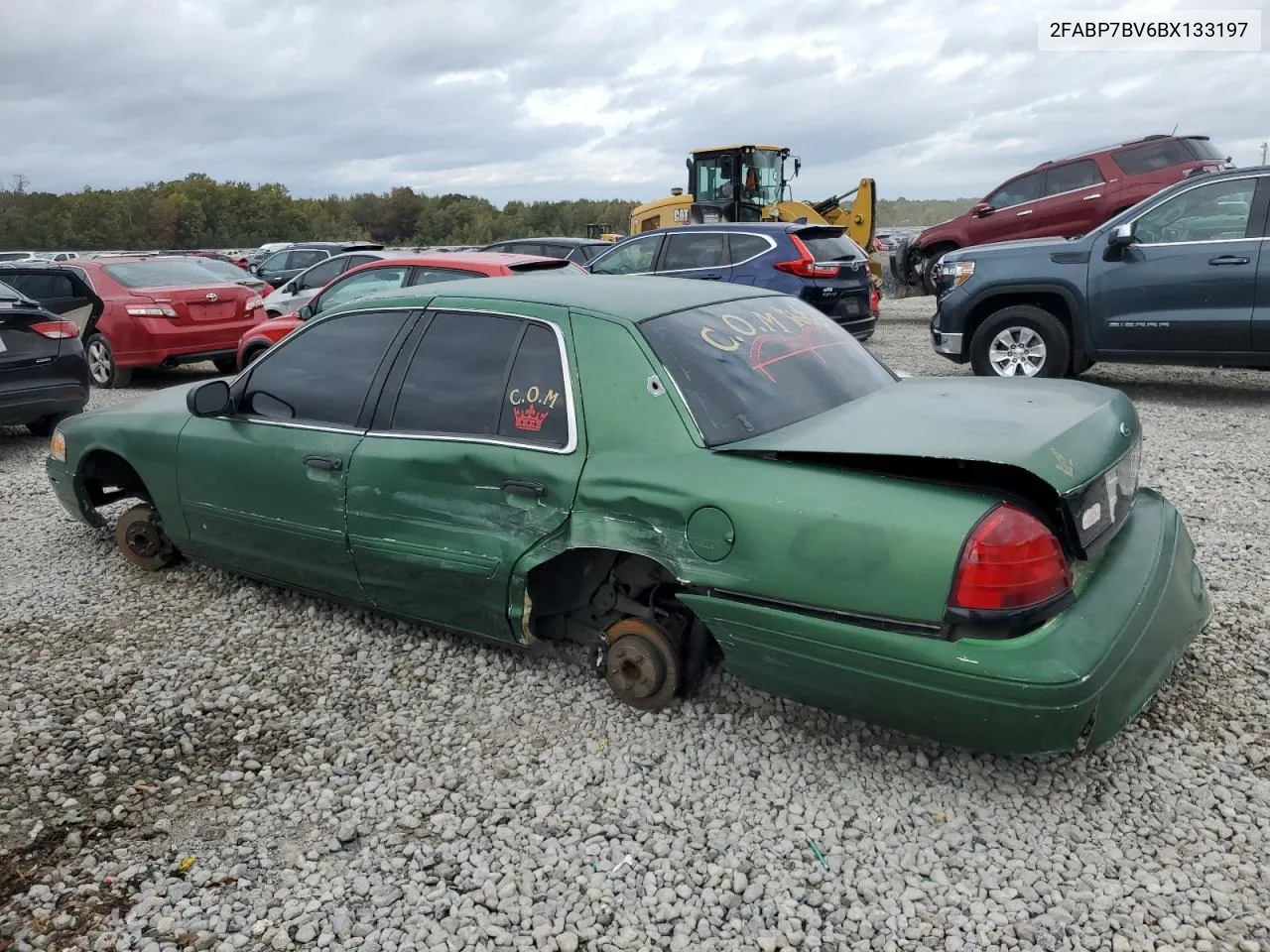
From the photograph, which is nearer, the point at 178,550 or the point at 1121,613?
the point at 1121,613

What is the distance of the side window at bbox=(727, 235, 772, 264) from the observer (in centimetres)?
1050

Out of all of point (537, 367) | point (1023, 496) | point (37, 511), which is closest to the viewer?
point (1023, 496)

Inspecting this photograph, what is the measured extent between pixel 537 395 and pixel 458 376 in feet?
1.30

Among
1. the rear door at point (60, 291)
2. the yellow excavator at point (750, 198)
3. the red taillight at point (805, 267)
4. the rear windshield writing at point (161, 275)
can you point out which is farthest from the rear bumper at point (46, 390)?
the yellow excavator at point (750, 198)

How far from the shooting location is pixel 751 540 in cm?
270

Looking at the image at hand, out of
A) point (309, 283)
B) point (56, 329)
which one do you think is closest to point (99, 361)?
point (309, 283)

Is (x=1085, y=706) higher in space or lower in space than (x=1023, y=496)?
lower

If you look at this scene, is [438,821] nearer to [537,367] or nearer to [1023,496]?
[537,367]

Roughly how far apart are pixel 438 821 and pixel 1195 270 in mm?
7296

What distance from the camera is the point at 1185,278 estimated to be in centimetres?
741

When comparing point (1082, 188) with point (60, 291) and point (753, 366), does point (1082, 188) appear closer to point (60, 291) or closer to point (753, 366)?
point (753, 366)

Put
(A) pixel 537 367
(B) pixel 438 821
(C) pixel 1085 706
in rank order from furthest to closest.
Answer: (A) pixel 537 367 → (B) pixel 438 821 → (C) pixel 1085 706

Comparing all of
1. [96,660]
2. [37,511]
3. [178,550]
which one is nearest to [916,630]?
[96,660]

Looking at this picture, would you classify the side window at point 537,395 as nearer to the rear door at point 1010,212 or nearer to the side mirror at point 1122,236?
the side mirror at point 1122,236
